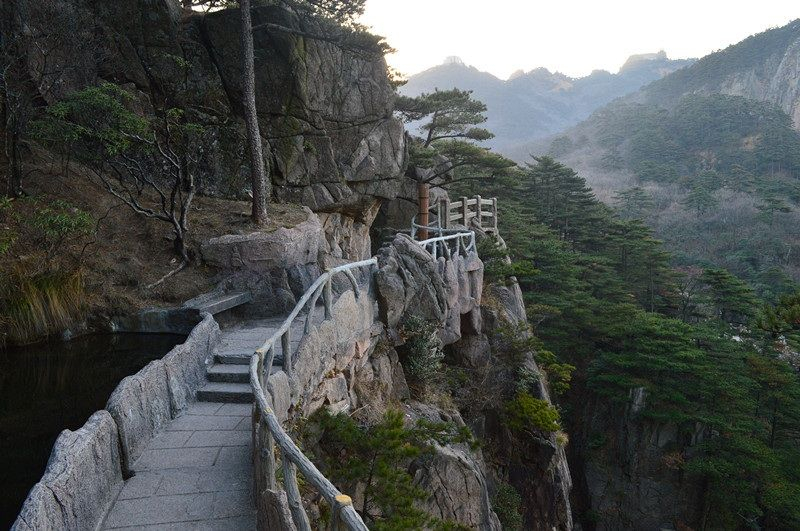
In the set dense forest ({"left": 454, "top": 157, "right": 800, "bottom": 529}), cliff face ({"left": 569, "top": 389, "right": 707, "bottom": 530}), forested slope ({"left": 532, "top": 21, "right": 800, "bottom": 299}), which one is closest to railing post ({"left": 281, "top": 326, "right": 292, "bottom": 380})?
dense forest ({"left": 454, "top": 157, "right": 800, "bottom": 529})

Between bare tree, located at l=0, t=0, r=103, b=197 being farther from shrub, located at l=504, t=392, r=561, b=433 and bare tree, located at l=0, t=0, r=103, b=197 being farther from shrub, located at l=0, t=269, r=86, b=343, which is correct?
shrub, located at l=504, t=392, r=561, b=433

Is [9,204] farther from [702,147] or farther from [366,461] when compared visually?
[702,147]

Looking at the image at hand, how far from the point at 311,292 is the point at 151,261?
6557mm

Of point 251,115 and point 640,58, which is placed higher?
point 640,58

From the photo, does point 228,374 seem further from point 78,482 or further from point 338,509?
point 338,509

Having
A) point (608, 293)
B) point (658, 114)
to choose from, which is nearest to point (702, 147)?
point (658, 114)

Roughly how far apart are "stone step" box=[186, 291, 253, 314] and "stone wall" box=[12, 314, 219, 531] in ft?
6.93

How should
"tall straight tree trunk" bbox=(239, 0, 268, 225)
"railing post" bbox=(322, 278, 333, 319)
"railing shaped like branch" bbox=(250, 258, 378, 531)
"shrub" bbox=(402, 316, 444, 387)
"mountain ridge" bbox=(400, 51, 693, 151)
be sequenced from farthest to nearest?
"mountain ridge" bbox=(400, 51, 693, 151)
"tall straight tree trunk" bbox=(239, 0, 268, 225)
"shrub" bbox=(402, 316, 444, 387)
"railing post" bbox=(322, 278, 333, 319)
"railing shaped like branch" bbox=(250, 258, 378, 531)

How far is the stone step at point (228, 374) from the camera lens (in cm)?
625

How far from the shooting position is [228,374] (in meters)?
6.27

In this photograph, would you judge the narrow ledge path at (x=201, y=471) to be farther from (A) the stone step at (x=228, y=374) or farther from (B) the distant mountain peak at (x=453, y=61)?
(B) the distant mountain peak at (x=453, y=61)

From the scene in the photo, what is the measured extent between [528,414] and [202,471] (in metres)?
10.3

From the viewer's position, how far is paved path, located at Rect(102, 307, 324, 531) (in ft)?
12.8

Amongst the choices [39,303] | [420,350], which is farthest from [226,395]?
[39,303]
